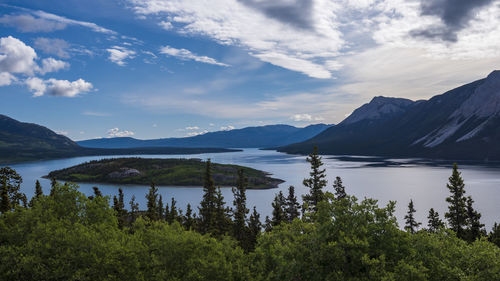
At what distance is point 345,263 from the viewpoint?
80.4 feet

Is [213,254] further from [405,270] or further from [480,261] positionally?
[480,261]

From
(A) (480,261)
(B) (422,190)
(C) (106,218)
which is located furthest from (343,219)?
(B) (422,190)

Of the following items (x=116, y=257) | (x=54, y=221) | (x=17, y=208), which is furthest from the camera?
(x=17, y=208)

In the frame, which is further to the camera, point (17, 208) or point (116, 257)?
point (17, 208)

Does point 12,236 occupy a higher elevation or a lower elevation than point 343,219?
lower

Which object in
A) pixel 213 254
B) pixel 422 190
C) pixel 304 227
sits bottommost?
pixel 422 190

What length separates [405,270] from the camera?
72.7ft

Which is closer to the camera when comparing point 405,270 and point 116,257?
point 405,270

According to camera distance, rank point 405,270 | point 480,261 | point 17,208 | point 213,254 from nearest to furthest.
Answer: point 405,270, point 480,261, point 213,254, point 17,208

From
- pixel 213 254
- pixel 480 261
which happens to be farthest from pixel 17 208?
pixel 480 261

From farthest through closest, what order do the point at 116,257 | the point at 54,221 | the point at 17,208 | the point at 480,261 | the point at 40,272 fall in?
the point at 17,208 < the point at 54,221 < the point at 116,257 < the point at 40,272 < the point at 480,261

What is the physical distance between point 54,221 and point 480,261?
38.4m

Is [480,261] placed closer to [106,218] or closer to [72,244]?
[72,244]

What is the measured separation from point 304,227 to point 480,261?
547 inches
